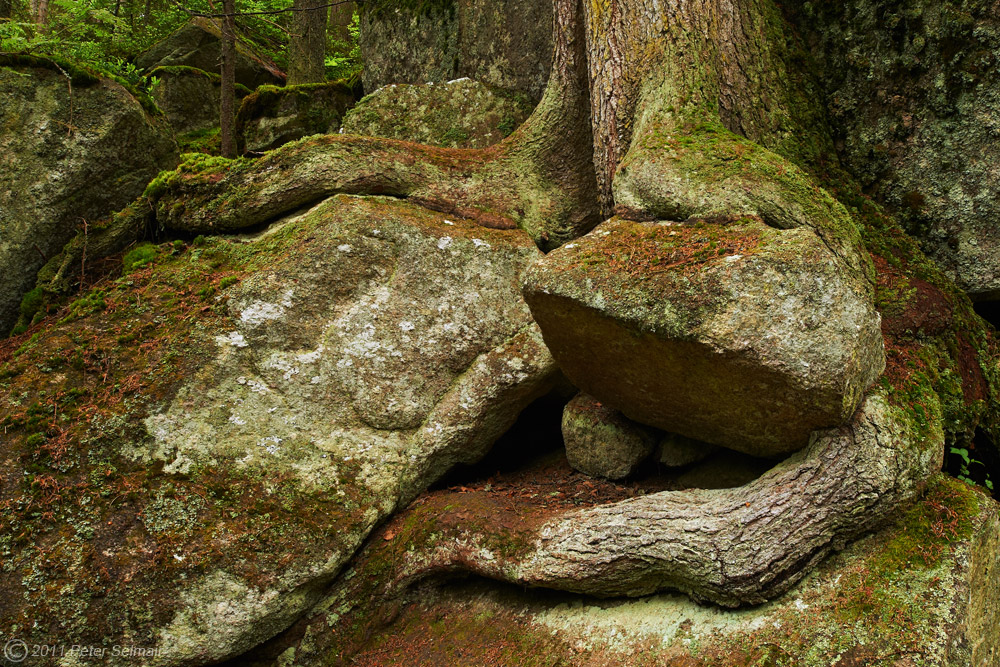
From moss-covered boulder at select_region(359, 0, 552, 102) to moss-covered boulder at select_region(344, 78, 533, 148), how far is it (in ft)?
0.94

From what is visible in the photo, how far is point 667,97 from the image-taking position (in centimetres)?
482

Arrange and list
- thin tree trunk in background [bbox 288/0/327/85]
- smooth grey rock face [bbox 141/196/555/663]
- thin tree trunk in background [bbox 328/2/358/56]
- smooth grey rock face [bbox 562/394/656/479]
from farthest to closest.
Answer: thin tree trunk in background [bbox 328/2/358/56]
thin tree trunk in background [bbox 288/0/327/85]
smooth grey rock face [bbox 562/394/656/479]
smooth grey rock face [bbox 141/196/555/663]

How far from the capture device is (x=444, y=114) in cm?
708

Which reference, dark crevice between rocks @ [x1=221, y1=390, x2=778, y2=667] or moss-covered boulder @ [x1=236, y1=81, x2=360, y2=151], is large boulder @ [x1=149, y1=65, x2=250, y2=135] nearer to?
moss-covered boulder @ [x1=236, y1=81, x2=360, y2=151]

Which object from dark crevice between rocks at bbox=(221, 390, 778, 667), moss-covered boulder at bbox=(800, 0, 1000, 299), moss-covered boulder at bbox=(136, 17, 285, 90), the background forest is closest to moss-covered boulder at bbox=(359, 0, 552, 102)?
the background forest

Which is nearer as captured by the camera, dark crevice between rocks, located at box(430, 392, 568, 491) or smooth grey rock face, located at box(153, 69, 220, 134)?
dark crevice between rocks, located at box(430, 392, 568, 491)

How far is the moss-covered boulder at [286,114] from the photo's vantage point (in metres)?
8.62

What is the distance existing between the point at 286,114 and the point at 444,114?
2.82 m

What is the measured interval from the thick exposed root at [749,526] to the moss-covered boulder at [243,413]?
1.29 m

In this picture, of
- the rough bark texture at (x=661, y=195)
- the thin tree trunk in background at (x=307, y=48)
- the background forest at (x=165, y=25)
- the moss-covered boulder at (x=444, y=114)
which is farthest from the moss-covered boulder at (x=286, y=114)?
the rough bark texture at (x=661, y=195)

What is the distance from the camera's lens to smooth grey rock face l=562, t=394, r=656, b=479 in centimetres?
455

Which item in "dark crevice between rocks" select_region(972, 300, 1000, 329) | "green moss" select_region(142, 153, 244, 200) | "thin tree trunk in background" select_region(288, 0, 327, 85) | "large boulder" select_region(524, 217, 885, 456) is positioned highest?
"thin tree trunk in background" select_region(288, 0, 327, 85)

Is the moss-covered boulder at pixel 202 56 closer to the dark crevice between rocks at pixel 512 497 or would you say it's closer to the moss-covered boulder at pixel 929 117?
the dark crevice between rocks at pixel 512 497

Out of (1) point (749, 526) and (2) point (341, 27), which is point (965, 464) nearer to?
(1) point (749, 526)
